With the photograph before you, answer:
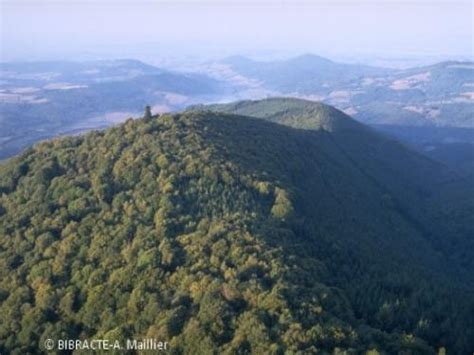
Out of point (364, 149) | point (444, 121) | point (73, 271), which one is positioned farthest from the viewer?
point (444, 121)

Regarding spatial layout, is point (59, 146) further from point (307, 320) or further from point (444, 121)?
point (444, 121)

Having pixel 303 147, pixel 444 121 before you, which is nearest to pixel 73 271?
pixel 303 147

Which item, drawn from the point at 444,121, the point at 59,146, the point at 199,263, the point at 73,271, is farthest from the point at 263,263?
the point at 444,121

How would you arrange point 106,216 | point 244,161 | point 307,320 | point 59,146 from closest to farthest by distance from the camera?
point 307,320 < point 106,216 < point 244,161 < point 59,146

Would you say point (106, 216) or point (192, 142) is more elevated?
point (192, 142)

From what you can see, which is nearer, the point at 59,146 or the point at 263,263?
the point at 263,263

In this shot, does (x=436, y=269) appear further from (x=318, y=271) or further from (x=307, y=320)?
(x=307, y=320)
